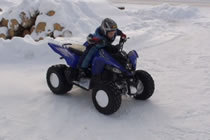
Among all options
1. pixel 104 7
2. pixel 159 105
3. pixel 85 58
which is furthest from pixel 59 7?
pixel 159 105

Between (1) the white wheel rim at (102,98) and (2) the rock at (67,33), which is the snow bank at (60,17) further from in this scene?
(1) the white wheel rim at (102,98)

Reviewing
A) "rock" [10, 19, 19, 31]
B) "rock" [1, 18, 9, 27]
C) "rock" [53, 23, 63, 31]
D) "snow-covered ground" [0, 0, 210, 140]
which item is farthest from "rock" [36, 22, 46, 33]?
"snow-covered ground" [0, 0, 210, 140]

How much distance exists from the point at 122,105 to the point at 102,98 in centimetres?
53

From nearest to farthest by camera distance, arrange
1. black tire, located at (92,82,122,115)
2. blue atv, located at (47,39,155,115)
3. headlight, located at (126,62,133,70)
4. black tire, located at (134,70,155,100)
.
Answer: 1. black tire, located at (92,82,122,115)
2. blue atv, located at (47,39,155,115)
3. headlight, located at (126,62,133,70)
4. black tire, located at (134,70,155,100)

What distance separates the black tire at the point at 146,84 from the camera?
4394 mm

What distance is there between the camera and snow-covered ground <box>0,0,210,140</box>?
12.2ft

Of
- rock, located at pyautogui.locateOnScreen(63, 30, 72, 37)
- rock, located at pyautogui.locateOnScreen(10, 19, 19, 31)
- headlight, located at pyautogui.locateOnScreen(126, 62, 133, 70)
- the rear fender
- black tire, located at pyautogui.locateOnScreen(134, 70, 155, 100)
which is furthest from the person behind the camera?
rock, located at pyautogui.locateOnScreen(10, 19, 19, 31)

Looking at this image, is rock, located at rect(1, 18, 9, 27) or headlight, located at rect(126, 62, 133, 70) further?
rock, located at rect(1, 18, 9, 27)

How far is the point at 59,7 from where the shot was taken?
9797mm

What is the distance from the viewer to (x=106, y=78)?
14.2ft

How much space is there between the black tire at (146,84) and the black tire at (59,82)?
3.99ft

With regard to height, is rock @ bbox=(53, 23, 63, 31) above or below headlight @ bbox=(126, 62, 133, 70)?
below

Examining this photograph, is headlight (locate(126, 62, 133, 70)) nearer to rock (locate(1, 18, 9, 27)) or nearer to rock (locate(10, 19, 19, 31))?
rock (locate(10, 19, 19, 31))

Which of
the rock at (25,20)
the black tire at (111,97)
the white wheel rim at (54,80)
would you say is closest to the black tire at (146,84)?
the black tire at (111,97)
